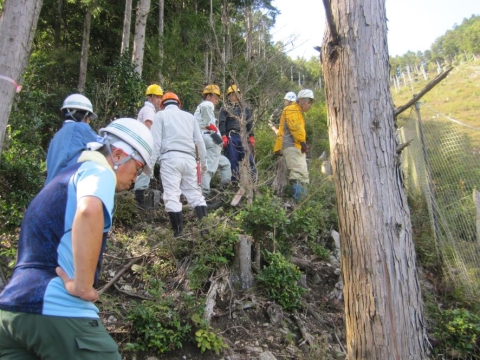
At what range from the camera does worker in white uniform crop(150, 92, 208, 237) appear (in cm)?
518

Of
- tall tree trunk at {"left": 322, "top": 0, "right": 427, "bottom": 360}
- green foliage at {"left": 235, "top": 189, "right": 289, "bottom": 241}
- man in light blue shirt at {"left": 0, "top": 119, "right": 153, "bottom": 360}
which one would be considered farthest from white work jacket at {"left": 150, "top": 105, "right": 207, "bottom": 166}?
man in light blue shirt at {"left": 0, "top": 119, "right": 153, "bottom": 360}

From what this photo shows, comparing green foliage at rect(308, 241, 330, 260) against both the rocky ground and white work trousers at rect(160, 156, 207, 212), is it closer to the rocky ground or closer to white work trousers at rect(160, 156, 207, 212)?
the rocky ground

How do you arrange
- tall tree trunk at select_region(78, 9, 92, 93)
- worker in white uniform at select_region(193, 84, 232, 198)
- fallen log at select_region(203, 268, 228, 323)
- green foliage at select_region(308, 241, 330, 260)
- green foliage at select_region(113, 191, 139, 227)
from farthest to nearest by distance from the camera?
tall tree trunk at select_region(78, 9, 92, 93), worker in white uniform at select_region(193, 84, 232, 198), green foliage at select_region(308, 241, 330, 260), green foliage at select_region(113, 191, 139, 227), fallen log at select_region(203, 268, 228, 323)

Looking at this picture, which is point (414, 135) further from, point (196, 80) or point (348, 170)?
point (196, 80)

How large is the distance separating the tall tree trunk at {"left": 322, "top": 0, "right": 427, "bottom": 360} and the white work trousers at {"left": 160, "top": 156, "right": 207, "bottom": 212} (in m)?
2.66

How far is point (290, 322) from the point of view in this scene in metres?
4.52

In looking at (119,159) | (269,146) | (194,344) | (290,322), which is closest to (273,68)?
(269,146)

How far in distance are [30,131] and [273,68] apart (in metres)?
4.67

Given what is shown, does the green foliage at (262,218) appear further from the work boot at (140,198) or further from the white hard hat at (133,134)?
the white hard hat at (133,134)

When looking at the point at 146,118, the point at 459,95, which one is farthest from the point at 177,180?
the point at 459,95

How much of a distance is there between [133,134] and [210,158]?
489 centimetres

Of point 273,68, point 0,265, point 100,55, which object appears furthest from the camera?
point 100,55

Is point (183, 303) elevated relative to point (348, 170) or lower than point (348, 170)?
lower

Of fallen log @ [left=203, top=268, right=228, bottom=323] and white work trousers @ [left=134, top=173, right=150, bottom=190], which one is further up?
white work trousers @ [left=134, top=173, right=150, bottom=190]
